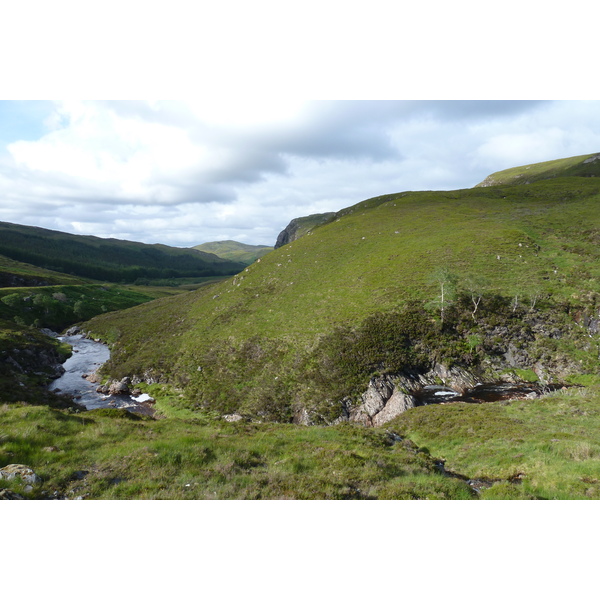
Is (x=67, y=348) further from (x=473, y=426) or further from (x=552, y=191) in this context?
Result: (x=552, y=191)

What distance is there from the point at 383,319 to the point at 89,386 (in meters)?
43.1

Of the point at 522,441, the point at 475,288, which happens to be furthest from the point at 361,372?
the point at 475,288

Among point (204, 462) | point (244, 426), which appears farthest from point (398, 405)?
point (204, 462)

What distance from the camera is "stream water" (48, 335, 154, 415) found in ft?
116

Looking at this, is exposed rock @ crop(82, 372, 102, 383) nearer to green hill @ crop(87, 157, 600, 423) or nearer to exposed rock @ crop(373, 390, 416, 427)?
green hill @ crop(87, 157, 600, 423)

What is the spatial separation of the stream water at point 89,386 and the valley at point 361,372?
5.46 feet

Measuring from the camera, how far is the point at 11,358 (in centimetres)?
4334

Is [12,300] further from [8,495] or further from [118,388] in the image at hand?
[8,495]

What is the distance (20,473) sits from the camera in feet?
30.1

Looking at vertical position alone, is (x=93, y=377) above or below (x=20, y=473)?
below

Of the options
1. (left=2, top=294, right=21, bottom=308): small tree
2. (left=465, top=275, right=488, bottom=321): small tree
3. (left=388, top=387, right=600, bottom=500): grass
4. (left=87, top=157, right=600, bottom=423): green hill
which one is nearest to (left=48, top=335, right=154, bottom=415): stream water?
(left=87, top=157, right=600, bottom=423): green hill

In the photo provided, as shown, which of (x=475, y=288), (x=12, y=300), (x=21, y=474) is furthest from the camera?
(x=12, y=300)

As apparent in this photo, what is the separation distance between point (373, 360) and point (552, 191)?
285 feet

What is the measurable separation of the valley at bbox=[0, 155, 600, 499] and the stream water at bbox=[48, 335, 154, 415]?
1664 millimetres
